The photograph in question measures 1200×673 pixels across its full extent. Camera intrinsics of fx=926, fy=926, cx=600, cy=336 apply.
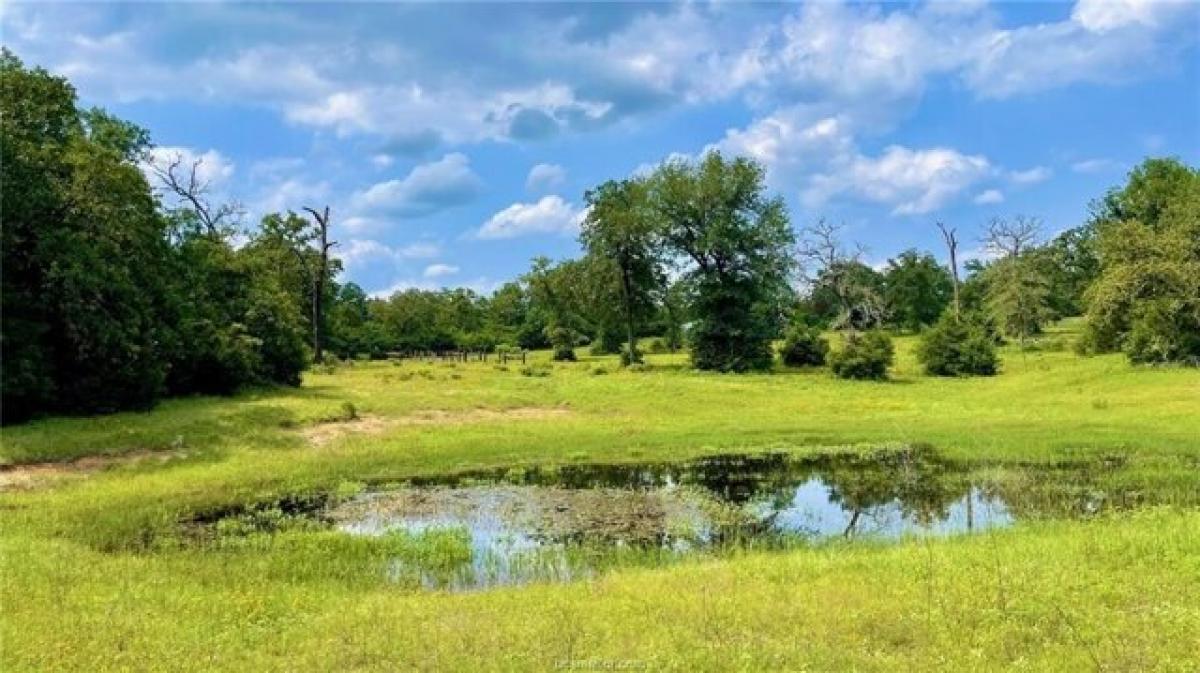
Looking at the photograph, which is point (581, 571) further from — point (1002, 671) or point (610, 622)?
point (1002, 671)

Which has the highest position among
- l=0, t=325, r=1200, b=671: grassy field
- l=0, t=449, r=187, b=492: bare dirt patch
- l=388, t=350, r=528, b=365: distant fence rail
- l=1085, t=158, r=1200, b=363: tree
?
l=1085, t=158, r=1200, b=363: tree

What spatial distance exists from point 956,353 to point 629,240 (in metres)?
25.4

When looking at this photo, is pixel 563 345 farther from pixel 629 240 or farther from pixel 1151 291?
pixel 1151 291

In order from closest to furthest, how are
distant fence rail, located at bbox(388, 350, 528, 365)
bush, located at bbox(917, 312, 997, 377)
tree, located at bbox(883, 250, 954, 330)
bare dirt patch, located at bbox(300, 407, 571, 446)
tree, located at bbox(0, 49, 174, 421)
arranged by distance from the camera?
1. tree, located at bbox(0, 49, 174, 421)
2. bare dirt patch, located at bbox(300, 407, 571, 446)
3. bush, located at bbox(917, 312, 997, 377)
4. distant fence rail, located at bbox(388, 350, 528, 365)
5. tree, located at bbox(883, 250, 954, 330)

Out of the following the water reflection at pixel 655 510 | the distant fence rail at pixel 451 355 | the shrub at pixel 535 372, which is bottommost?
the water reflection at pixel 655 510

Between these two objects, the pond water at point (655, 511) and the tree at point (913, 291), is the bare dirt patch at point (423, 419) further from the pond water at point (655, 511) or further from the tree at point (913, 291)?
the tree at point (913, 291)

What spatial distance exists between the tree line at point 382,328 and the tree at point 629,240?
0.53ft

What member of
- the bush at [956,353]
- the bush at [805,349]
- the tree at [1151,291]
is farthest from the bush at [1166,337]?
the bush at [805,349]

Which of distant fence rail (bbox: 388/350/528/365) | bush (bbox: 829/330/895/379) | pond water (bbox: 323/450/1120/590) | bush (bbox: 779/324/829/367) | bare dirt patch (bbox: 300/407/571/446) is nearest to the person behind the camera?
pond water (bbox: 323/450/1120/590)

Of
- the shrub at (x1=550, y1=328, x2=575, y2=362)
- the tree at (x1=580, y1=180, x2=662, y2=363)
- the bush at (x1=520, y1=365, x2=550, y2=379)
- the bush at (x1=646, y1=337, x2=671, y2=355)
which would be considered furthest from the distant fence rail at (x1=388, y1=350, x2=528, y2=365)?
the bush at (x1=520, y1=365, x2=550, y2=379)

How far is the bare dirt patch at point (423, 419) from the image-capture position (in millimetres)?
31375

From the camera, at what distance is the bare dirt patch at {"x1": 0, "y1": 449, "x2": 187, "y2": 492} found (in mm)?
22219

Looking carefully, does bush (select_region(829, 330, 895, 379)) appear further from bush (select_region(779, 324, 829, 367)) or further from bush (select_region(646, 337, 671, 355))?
bush (select_region(646, 337, 671, 355))

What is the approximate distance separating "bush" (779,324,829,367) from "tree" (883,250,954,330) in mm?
48455
